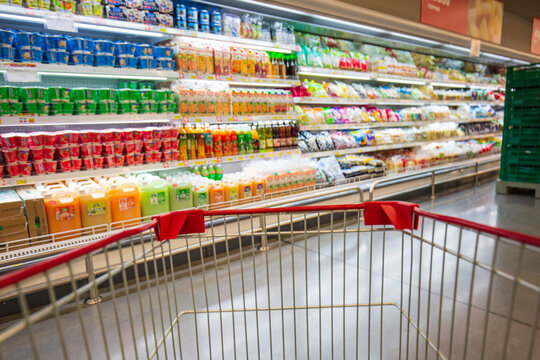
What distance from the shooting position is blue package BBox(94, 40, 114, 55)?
273cm

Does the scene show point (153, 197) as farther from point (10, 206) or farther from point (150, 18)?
point (150, 18)

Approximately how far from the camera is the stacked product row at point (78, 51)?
2.38 m

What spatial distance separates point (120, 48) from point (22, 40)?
0.65 metres

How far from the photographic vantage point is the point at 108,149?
9.30 ft

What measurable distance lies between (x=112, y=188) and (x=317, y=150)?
8.44 feet

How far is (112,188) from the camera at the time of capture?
2844mm

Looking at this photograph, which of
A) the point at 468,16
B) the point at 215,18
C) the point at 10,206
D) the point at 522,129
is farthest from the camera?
the point at 522,129

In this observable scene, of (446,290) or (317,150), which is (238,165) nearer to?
(317,150)

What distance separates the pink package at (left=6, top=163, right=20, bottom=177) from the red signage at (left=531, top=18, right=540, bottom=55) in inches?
335

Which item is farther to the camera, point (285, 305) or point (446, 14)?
point (446, 14)

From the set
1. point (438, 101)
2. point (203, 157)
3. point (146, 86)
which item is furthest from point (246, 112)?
point (438, 101)

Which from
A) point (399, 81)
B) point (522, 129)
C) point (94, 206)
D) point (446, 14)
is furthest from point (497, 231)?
point (522, 129)

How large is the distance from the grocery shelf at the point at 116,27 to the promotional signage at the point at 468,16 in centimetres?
231

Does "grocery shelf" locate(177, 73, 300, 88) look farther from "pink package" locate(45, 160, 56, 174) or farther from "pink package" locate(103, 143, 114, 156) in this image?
"pink package" locate(45, 160, 56, 174)
